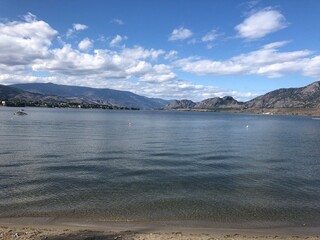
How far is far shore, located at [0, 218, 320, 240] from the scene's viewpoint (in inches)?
866

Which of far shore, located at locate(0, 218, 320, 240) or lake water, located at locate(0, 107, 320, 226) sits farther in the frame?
lake water, located at locate(0, 107, 320, 226)

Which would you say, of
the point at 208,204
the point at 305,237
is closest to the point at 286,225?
the point at 305,237

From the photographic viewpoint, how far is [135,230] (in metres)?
24.2

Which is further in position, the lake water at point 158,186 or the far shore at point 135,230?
the lake water at point 158,186

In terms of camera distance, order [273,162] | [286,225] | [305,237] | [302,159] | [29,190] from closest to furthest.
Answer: [305,237], [286,225], [29,190], [273,162], [302,159]

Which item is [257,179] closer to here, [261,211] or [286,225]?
[261,211]

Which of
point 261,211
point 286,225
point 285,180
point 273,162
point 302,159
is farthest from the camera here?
point 302,159

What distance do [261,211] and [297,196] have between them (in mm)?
7411

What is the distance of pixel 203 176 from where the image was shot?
138ft

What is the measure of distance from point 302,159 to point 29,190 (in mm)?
47230

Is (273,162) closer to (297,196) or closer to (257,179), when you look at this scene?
(257,179)

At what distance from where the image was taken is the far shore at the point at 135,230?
21984 mm

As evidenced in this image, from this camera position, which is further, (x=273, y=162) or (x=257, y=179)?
(x=273, y=162)

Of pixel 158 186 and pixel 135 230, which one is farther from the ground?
pixel 158 186
